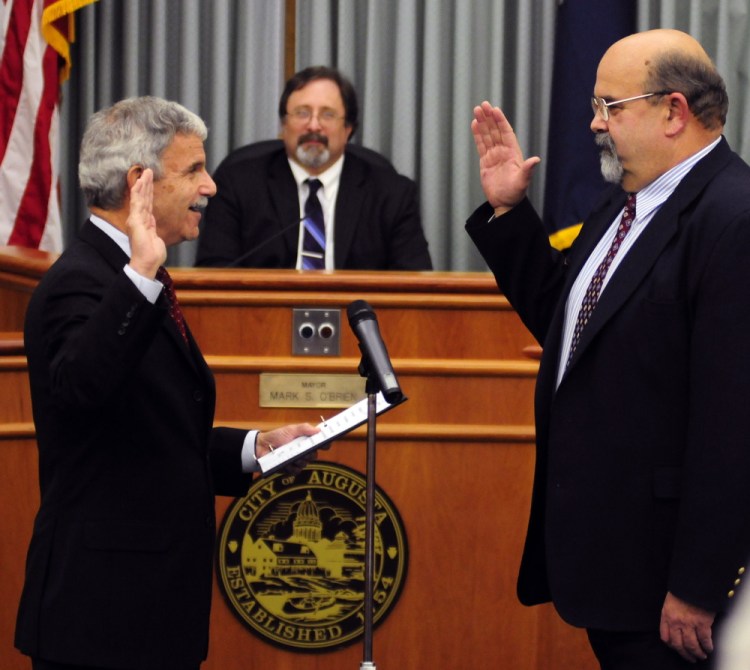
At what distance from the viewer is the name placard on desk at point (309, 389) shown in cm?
338

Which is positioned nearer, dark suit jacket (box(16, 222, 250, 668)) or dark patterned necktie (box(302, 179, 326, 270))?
dark suit jacket (box(16, 222, 250, 668))

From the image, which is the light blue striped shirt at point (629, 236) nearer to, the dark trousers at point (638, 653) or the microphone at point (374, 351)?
the microphone at point (374, 351)

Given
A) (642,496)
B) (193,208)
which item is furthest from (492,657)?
(193,208)

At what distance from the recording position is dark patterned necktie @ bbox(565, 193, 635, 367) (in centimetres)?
242

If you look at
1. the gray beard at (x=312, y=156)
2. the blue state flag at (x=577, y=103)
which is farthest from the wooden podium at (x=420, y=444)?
the blue state flag at (x=577, y=103)

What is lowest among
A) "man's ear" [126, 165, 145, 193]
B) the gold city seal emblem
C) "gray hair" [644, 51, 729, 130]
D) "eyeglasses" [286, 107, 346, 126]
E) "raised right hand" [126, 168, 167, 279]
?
the gold city seal emblem

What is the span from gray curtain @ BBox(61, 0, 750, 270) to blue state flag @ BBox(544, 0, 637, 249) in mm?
340

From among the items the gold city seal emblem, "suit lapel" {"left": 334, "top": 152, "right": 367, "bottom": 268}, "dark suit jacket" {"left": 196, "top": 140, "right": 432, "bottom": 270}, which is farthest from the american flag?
the gold city seal emblem

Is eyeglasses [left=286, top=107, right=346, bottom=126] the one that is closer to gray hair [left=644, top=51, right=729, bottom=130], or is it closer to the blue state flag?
the blue state flag

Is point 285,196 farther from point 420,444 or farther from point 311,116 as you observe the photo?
point 420,444

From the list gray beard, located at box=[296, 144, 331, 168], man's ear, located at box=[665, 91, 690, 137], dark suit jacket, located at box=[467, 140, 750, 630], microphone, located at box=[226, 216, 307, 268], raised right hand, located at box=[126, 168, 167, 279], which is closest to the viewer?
dark suit jacket, located at box=[467, 140, 750, 630]

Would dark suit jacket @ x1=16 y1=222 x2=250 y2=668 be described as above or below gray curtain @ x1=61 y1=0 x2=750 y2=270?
below

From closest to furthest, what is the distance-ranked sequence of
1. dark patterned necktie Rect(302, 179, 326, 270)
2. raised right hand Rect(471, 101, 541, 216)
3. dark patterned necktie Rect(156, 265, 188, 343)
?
dark patterned necktie Rect(156, 265, 188, 343)
raised right hand Rect(471, 101, 541, 216)
dark patterned necktie Rect(302, 179, 326, 270)

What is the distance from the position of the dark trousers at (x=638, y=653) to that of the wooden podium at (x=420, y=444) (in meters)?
0.96
